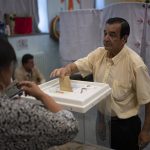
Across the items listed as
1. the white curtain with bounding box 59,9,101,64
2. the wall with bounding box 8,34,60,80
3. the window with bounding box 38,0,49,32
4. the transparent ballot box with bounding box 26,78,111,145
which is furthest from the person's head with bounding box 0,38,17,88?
the window with bounding box 38,0,49,32

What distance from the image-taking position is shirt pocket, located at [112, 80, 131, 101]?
1479 millimetres

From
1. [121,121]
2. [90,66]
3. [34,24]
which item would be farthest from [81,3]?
[121,121]

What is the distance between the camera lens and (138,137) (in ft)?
5.25

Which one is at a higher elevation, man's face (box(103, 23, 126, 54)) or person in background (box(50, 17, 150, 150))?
man's face (box(103, 23, 126, 54))

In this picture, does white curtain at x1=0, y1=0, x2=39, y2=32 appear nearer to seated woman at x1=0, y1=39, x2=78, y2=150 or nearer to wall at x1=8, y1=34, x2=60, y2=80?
wall at x1=8, y1=34, x2=60, y2=80

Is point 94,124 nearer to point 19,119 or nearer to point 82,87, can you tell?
point 82,87

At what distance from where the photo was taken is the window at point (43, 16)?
4.20m

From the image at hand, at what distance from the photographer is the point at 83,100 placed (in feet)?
3.48

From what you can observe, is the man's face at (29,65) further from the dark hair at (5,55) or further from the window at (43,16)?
the dark hair at (5,55)

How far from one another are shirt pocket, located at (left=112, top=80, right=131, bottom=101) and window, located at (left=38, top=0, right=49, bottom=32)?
119 inches

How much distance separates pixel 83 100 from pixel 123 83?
50cm

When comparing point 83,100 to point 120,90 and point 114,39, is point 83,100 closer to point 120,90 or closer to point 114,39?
point 120,90

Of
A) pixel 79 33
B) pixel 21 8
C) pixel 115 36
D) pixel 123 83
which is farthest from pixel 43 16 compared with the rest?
pixel 123 83

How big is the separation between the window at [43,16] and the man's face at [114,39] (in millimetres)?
2852
